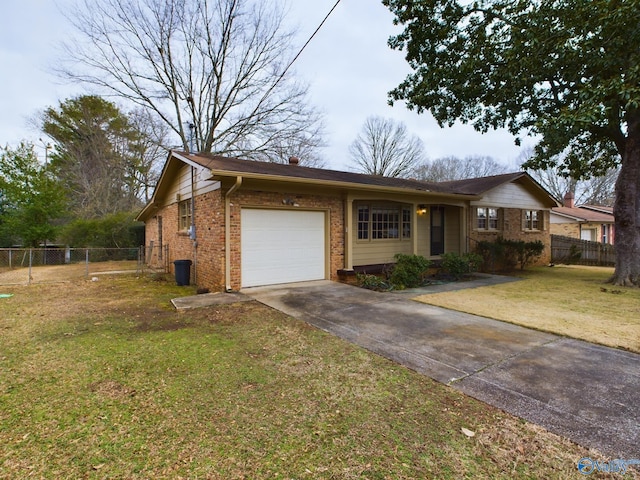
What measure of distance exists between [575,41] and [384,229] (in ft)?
22.4

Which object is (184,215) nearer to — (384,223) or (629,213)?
(384,223)

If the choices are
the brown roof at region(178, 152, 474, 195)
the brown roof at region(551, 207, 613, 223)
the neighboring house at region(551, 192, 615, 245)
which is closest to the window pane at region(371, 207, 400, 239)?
the brown roof at region(178, 152, 474, 195)

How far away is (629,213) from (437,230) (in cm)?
544

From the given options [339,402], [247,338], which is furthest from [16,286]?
[339,402]

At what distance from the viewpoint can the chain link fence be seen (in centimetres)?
1181

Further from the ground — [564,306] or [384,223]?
[384,223]

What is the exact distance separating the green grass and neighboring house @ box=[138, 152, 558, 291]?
3.65 m

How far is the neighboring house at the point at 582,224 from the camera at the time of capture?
2206 centimetres

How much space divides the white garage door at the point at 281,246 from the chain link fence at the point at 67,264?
6.00 metres

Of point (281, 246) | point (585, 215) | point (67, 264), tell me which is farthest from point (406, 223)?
point (585, 215)

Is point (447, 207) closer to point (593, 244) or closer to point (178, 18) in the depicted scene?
point (593, 244)

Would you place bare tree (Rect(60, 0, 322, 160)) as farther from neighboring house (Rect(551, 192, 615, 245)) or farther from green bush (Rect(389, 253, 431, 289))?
neighboring house (Rect(551, 192, 615, 245))

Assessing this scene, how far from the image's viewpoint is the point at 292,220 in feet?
28.6

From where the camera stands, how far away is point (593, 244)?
16016 millimetres
